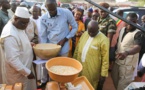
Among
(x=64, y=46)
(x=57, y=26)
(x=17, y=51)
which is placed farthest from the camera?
(x=64, y=46)

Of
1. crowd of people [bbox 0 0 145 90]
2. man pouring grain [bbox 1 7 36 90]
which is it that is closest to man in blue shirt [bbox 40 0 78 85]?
crowd of people [bbox 0 0 145 90]

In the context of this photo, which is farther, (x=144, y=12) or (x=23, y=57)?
(x=144, y=12)

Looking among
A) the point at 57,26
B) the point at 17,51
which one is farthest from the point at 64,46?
the point at 17,51

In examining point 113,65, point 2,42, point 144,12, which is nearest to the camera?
point 2,42

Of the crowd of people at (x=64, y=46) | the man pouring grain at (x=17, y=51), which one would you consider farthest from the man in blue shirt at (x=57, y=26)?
the man pouring grain at (x=17, y=51)

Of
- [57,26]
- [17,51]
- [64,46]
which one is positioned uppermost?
[57,26]

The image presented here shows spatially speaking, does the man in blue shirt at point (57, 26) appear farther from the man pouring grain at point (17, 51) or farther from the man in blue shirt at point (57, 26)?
the man pouring grain at point (17, 51)

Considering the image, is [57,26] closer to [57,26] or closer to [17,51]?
[57,26]

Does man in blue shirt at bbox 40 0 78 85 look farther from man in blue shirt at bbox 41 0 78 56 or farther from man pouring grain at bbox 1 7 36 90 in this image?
man pouring grain at bbox 1 7 36 90

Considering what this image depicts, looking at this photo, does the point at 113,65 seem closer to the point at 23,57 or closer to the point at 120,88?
the point at 120,88

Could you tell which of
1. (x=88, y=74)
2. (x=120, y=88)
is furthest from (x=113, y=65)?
(x=88, y=74)

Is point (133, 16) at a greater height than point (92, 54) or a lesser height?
greater

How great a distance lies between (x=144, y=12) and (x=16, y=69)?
22.8 ft

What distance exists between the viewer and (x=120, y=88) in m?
3.55
